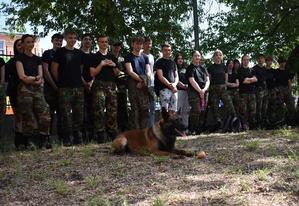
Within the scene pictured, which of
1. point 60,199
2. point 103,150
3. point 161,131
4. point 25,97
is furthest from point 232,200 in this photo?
point 25,97

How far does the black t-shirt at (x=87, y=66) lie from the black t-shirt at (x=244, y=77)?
4.11 meters

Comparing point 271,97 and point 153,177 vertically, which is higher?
point 271,97

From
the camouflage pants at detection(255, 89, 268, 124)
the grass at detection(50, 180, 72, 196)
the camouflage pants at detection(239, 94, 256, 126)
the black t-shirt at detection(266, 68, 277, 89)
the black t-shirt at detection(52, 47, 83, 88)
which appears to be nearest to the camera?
the grass at detection(50, 180, 72, 196)

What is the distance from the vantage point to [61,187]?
4879 millimetres

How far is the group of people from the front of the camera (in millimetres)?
7559

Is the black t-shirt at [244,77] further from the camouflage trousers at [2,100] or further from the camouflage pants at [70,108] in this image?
the camouflage trousers at [2,100]

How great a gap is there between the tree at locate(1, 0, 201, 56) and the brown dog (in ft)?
17.6

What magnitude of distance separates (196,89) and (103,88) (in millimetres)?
2320

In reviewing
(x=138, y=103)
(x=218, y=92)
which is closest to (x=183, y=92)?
(x=218, y=92)

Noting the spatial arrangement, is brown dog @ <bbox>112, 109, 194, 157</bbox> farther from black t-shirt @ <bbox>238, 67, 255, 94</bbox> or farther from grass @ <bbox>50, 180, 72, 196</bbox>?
black t-shirt @ <bbox>238, 67, 255, 94</bbox>

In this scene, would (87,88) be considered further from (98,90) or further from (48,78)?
(48,78)

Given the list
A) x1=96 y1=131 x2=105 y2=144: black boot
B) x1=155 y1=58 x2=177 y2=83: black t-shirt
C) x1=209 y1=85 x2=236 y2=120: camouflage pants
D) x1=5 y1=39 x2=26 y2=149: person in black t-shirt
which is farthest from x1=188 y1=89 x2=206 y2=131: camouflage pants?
x1=5 y1=39 x2=26 y2=149: person in black t-shirt

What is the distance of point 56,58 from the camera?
803 centimetres

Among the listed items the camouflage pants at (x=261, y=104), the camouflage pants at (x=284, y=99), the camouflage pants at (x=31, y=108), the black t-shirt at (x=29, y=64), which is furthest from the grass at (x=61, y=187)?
the camouflage pants at (x=284, y=99)
